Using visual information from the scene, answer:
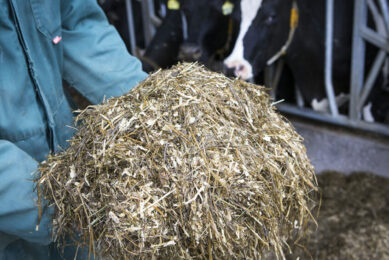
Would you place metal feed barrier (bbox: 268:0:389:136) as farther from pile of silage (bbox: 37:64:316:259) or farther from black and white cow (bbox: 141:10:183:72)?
pile of silage (bbox: 37:64:316:259)

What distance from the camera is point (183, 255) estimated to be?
3.32ft

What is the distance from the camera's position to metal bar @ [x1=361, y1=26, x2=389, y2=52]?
9.54ft

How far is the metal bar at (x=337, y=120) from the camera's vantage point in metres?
3.11

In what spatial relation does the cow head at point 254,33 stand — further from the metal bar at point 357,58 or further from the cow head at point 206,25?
the metal bar at point 357,58

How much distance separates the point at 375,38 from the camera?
2934 mm

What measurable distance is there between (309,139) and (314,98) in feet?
1.15

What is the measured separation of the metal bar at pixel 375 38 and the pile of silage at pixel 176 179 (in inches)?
82.2

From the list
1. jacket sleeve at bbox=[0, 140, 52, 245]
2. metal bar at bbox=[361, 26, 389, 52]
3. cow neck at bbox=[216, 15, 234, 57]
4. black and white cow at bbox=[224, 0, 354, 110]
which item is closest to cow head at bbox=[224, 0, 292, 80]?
black and white cow at bbox=[224, 0, 354, 110]

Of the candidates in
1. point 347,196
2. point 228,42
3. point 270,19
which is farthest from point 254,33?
point 347,196

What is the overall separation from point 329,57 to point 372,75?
343 millimetres

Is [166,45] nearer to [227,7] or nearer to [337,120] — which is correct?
[227,7]

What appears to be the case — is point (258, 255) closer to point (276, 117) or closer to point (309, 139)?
point (276, 117)

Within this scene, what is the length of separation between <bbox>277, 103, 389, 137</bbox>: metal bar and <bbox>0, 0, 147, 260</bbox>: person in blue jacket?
2.25m

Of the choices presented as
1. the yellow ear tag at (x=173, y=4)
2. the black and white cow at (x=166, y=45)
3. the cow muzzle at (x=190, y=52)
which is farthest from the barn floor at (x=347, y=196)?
the yellow ear tag at (x=173, y=4)
